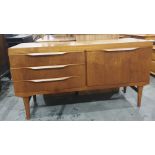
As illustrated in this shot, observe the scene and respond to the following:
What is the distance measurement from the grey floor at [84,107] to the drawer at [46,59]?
20.1 inches

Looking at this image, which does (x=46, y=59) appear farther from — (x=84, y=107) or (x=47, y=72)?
(x=84, y=107)

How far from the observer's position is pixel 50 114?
1.68m

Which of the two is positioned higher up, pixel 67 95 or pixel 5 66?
pixel 5 66

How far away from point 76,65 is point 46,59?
24cm

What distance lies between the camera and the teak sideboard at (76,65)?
1.37 meters

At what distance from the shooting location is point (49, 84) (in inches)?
57.4

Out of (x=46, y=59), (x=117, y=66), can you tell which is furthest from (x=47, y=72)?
(x=117, y=66)

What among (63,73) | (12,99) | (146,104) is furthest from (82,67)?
(12,99)

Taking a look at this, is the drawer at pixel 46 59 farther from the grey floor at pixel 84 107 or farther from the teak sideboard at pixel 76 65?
the grey floor at pixel 84 107
